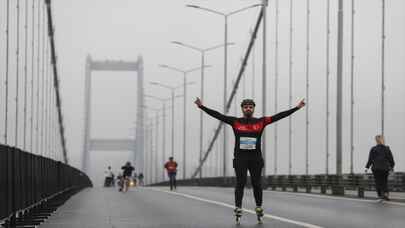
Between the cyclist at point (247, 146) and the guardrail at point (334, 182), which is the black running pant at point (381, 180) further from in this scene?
the cyclist at point (247, 146)

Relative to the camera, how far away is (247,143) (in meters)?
13.3

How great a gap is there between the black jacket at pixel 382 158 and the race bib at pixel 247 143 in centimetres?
1009

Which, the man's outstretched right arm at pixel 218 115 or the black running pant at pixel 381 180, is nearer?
the man's outstretched right arm at pixel 218 115

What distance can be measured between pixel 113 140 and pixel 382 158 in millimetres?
101678

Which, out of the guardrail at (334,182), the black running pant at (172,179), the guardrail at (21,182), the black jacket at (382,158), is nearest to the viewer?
the guardrail at (21,182)

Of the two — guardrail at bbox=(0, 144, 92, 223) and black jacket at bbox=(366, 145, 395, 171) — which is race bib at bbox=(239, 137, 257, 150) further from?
black jacket at bbox=(366, 145, 395, 171)

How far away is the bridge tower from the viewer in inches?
4419

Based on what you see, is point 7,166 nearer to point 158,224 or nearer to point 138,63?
point 158,224

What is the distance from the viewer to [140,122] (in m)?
121

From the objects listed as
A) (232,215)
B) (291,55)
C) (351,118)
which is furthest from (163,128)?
(232,215)

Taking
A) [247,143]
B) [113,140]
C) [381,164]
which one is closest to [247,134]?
[247,143]

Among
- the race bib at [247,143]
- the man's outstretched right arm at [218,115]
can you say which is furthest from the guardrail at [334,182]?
the race bib at [247,143]

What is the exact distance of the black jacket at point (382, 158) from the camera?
22938mm

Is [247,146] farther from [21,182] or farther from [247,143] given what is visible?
[21,182]
